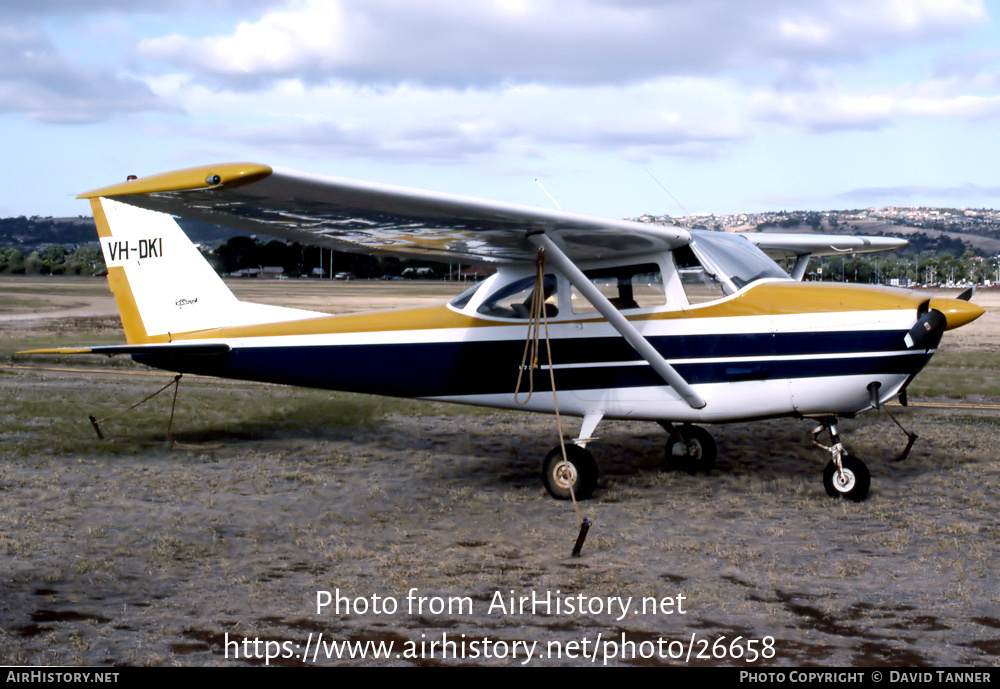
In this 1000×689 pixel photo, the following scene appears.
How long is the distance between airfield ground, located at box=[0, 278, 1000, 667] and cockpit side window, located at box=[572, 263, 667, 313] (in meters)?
1.73

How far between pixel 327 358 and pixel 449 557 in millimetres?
3764

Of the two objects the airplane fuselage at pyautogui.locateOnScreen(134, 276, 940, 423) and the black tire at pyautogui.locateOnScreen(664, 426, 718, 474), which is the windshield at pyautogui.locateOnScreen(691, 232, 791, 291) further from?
the black tire at pyautogui.locateOnScreen(664, 426, 718, 474)

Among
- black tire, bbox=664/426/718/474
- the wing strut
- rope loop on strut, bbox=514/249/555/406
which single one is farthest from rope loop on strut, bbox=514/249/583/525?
black tire, bbox=664/426/718/474

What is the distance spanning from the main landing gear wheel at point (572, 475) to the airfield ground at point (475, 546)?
239 millimetres

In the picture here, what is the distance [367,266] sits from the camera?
317 ft

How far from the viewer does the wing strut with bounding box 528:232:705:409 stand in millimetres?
7223

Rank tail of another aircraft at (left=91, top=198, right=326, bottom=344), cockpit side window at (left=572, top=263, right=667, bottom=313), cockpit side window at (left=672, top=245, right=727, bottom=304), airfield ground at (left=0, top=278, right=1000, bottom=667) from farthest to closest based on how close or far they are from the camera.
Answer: tail of another aircraft at (left=91, top=198, right=326, bottom=344)
cockpit side window at (left=572, top=263, right=667, bottom=313)
cockpit side window at (left=672, top=245, right=727, bottom=304)
airfield ground at (left=0, top=278, right=1000, bottom=667)

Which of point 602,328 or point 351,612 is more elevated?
point 602,328

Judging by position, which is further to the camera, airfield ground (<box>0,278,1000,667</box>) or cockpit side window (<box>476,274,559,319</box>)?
cockpit side window (<box>476,274,559,319</box>)

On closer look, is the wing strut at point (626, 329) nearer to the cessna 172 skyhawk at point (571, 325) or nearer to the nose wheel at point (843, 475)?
the cessna 172 skyhawk at point (571, 325)

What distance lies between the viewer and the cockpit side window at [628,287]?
7.75m

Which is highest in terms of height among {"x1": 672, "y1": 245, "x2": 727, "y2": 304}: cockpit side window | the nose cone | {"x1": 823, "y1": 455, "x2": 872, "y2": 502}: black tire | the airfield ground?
{"x1": 672, "y1": 245, "x2": 727, "y2": 304}: cockpit side window

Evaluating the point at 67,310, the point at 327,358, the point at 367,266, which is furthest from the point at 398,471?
the point at 367,266
